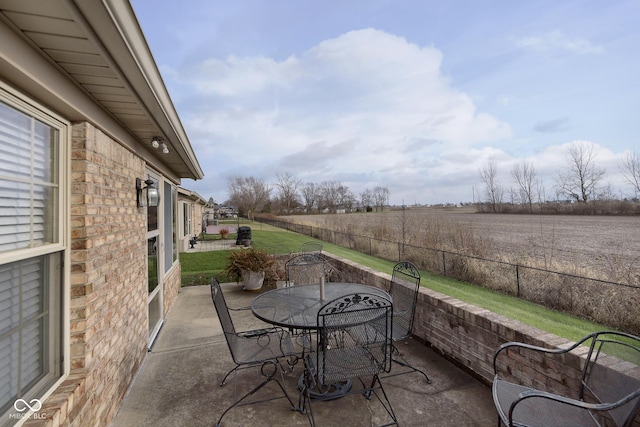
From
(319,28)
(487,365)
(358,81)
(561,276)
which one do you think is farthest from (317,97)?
(487,365)

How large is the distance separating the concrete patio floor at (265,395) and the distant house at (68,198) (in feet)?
1.08

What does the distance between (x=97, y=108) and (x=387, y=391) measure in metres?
3.38

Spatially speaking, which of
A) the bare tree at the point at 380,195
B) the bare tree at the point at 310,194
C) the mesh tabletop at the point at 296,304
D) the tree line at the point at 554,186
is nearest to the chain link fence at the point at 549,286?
the mesh tabletop at the point at 296,304

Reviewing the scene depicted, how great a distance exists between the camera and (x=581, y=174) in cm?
1443

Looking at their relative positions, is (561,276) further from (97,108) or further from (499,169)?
(499,169)

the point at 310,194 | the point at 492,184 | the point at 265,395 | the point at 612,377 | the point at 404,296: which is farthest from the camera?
the point at 310,194

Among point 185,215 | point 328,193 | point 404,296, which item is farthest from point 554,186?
point 328,193

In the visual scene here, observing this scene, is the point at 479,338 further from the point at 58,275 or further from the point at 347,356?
the point at 58,275

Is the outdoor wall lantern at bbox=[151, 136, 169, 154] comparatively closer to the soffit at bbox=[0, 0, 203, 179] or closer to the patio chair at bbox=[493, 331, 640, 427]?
the soffit at bbox=[0, 0, 203, 179]

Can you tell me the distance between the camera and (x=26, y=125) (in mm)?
1601

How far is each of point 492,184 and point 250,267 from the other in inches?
558

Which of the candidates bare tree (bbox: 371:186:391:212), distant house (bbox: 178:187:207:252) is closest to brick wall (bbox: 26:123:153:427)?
distant house (bbox: 178:187:207:252)

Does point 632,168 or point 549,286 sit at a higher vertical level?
point 632,168

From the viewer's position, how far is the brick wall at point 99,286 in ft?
6.34
